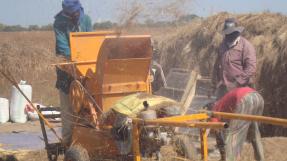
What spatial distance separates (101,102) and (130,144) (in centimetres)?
96

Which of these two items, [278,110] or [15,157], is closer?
[15,157]

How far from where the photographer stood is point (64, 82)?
8.34 meters

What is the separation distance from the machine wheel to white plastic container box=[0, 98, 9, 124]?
8.07m

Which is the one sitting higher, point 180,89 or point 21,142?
point 180,89

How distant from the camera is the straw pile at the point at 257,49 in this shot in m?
11.7

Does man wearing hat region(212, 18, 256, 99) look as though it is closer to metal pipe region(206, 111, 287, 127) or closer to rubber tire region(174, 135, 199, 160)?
rubber tire region(174, 135, 199, 160)

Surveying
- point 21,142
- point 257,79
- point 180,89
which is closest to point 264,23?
point 257,79

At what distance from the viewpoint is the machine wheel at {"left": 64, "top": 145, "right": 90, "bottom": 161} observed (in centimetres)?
710

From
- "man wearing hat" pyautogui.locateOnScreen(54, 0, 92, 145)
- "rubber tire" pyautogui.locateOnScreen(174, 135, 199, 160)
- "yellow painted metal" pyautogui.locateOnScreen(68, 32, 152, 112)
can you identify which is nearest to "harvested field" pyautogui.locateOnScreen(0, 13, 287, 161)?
"rubber tire" pyautogui.locateOnScreen(174, 135, 199, 160)

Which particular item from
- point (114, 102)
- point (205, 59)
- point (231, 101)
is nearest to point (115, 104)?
point (114, 102)

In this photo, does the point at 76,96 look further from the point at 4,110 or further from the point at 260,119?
the point at 4,110

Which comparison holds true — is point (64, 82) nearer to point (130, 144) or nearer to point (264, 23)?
point (130, 144)

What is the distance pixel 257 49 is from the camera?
12.3m

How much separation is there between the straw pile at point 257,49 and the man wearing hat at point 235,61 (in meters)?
3.19
